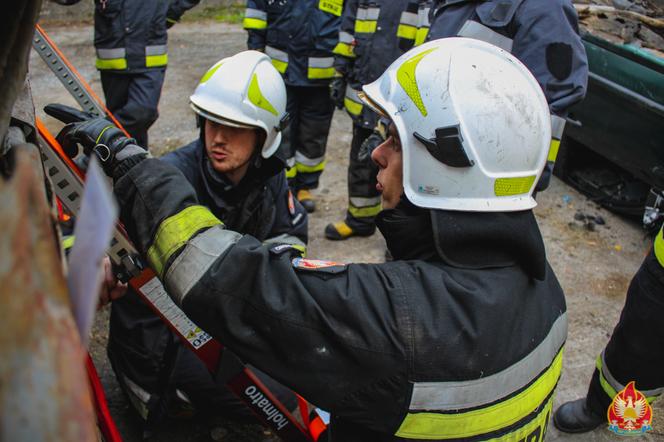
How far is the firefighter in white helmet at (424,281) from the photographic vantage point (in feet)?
4.19

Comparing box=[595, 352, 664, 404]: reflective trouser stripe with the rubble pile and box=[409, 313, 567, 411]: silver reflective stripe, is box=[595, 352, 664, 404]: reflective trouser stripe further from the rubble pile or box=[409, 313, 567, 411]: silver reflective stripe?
the rubble pile

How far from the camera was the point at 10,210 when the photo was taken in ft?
1.48

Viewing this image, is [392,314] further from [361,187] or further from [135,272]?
[361,187]

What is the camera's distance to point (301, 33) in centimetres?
475

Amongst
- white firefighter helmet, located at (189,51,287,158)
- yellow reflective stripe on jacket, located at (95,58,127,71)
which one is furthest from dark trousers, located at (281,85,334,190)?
white firefighter helmet, located at (189,51,287,158)

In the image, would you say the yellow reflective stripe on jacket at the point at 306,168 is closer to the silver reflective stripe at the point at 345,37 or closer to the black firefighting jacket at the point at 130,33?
the silver reflective stripe at the point at 345,37

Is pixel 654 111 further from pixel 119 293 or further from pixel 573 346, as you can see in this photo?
pixel 119 293

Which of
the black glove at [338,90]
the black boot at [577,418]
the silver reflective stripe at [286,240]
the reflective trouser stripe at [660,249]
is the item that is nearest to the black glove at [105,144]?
the silver reflective stripe at [286,240]

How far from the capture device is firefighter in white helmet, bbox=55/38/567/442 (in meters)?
1.28

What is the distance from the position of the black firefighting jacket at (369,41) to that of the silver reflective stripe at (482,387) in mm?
3024

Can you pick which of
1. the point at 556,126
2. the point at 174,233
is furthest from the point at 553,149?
the point at 174,233

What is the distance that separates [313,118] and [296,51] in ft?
1.84

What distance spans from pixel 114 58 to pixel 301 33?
1495 millimetres

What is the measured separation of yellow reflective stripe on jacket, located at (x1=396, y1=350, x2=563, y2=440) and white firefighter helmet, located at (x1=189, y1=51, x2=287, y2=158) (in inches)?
67.2
